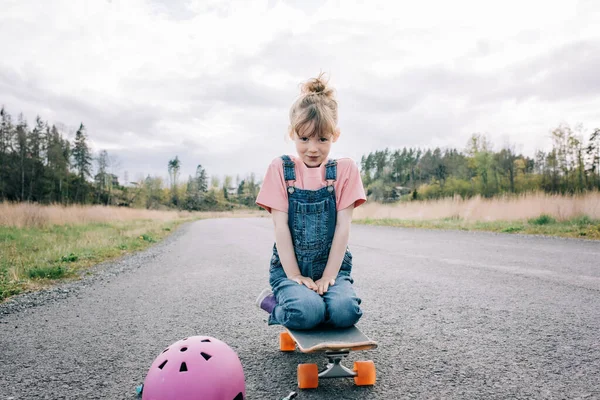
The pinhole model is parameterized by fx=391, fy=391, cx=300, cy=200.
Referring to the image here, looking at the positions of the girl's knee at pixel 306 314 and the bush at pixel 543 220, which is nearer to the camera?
the girl's knee at pixel 306 314

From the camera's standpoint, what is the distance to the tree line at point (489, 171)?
2994cm

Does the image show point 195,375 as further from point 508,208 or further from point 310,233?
point 508,208

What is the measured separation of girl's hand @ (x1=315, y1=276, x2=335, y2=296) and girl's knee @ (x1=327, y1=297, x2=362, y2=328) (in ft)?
0.46

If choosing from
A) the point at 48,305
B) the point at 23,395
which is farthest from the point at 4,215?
the point at 23,395

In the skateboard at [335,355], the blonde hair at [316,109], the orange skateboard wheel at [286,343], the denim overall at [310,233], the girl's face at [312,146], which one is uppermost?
the blonde hair at [316,109]

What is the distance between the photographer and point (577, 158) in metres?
31.5

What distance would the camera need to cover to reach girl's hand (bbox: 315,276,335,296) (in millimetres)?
2467

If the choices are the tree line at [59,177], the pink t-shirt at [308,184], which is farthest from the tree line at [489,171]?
the tree line at [59,177]

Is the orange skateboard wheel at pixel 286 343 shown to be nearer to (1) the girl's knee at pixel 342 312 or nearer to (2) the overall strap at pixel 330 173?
(1) the girl's knee at pixel 342 312

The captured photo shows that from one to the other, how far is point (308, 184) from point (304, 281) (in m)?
0.70

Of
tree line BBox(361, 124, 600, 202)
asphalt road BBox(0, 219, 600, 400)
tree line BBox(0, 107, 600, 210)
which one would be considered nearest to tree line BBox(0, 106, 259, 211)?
tree line BBox(0, 107, 600, 210)

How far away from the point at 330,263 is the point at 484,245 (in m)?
7.11

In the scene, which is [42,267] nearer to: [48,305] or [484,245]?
[48,305]

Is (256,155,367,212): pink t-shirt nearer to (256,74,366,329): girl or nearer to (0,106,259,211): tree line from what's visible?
(256,74,366,329): girl
